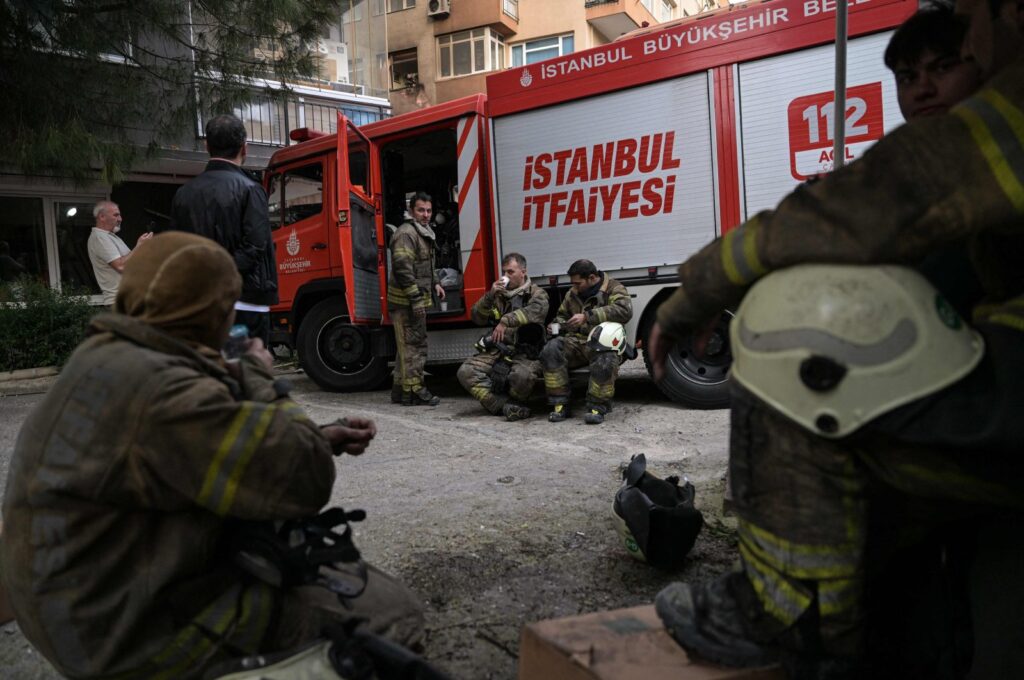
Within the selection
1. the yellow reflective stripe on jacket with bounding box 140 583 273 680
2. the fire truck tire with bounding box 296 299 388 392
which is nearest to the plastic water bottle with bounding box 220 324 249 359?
the yellow reflective stripe on jacket with bounding box 140 583 273 680

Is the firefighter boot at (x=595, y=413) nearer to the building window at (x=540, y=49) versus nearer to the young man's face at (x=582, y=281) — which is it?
the young man's face at (x=582, y=281)

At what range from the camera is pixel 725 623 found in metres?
1.27

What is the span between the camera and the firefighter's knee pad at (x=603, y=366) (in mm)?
5727

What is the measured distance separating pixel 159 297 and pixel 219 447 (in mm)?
348

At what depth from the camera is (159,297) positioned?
143 cm

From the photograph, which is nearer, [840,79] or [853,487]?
[853,487]

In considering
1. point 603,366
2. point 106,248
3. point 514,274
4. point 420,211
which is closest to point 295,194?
point 420,211

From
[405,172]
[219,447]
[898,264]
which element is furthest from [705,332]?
[405,172]

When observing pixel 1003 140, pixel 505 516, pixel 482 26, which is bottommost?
pixel 505 516

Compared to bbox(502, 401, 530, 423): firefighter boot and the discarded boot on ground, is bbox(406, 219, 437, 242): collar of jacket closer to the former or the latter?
bbox(502, 401, 530, 423): firefighter boot

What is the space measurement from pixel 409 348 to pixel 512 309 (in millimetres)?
1101

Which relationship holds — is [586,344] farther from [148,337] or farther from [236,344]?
[148,337]

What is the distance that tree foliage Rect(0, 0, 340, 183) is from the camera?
580 centimetres

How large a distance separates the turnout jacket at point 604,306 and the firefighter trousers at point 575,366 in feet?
0.45
